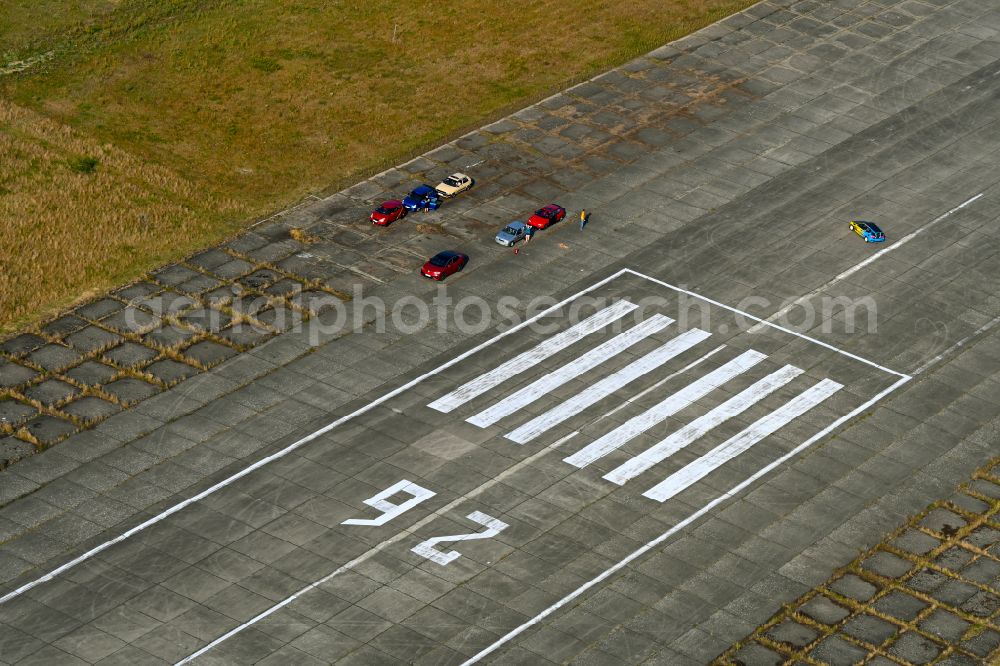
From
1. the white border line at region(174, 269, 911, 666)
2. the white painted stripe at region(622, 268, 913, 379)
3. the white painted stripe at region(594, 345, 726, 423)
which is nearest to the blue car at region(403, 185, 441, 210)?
the white painted stripe at region(622, 268, 913, 379)

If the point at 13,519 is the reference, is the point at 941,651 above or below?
below

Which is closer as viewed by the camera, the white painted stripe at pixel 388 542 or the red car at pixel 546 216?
the white painted stripe at pixel 388 542

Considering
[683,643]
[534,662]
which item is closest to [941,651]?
[683,643]

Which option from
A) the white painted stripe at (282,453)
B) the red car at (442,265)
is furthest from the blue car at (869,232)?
the red car at (442,265)

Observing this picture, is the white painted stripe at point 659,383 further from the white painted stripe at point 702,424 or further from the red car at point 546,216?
the red car at point 546,216

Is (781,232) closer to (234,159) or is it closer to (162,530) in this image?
(234,159)

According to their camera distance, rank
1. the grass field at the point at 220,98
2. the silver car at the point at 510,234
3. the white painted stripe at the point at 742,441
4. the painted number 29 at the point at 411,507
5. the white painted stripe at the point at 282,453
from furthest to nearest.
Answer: the grass field at the point at 220,98 → the silver car at the point at 510,234 → the white painted stripe at the point at 742,441 → the painted number 29 at the point at 411,507 → the white painted stripe at the point at 282,453

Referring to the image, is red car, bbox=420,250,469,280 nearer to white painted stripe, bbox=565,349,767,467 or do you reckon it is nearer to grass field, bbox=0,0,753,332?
grass field, bbox=0,0,753,332
